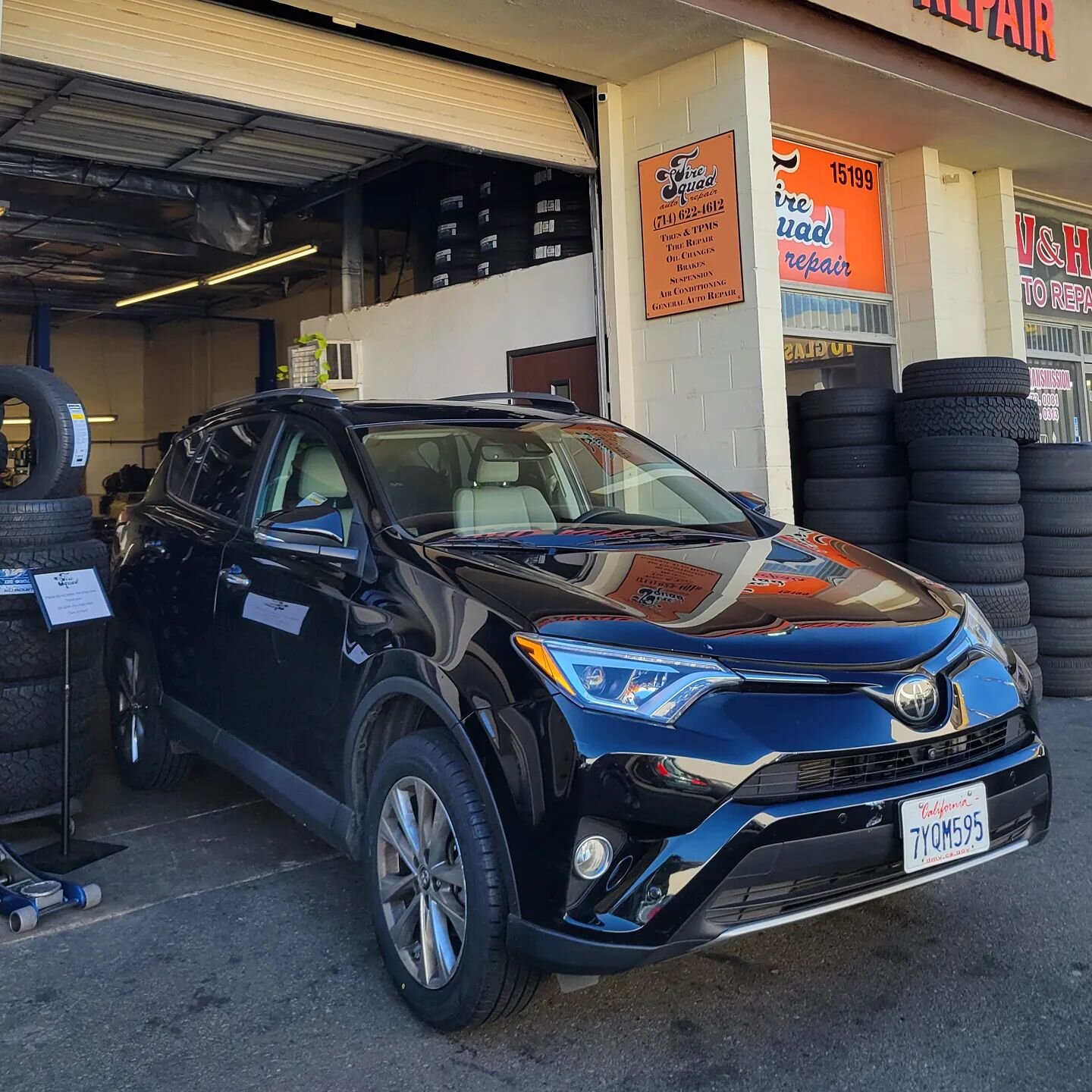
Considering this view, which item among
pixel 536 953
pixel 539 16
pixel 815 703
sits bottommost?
pixel 536 953

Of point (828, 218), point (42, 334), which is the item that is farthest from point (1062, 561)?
point (42, 334)

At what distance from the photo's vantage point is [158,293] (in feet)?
47.3

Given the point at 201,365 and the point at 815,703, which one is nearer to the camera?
the point at 815,703

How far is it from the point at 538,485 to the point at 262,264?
929 centimetres

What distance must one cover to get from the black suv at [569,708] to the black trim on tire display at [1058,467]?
333cm

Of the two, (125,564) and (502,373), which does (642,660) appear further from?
(502,373)

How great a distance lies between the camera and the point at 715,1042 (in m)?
2.46

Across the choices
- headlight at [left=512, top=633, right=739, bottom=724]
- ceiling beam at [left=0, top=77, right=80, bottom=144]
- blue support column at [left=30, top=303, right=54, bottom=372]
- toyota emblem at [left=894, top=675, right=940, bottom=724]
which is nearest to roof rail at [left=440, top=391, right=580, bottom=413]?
headlight at [left=512, top=633, right=739, bottom=724]

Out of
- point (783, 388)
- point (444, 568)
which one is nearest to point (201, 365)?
point (783, 388)

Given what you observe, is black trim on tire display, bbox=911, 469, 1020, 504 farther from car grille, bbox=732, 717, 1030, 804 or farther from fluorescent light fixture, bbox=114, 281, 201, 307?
fluorescent light fixture, bbox=114, 281, 201, 307

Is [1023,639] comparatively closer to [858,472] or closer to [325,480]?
[858,472]

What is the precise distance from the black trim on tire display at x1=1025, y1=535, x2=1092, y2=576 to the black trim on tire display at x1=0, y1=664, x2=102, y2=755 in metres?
5.36

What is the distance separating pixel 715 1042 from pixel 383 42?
633 centimetres

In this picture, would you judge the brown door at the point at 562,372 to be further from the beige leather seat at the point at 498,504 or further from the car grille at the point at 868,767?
the car grille at the point at 868,767
